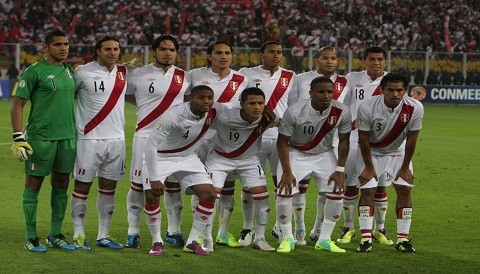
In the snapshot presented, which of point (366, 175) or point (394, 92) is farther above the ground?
point (394, 92)

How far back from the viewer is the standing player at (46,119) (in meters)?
9.70

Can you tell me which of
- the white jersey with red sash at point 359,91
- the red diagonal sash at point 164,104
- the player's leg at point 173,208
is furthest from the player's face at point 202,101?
the white jersey with red sash at point 359,91

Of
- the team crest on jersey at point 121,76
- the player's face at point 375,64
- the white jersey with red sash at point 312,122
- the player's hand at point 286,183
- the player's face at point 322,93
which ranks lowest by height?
the player's hand at point 286,183

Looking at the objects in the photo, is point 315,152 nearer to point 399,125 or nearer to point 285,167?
point 285,167

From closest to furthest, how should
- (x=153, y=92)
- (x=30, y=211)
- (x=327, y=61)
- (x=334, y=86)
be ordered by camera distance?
(x=30, y=211) → (x=153, y=92) → (x=327, y=61) → (x=334, y=86)

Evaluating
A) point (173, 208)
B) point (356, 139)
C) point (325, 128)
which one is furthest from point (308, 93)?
point (173, 208)

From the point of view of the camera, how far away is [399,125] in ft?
33.9

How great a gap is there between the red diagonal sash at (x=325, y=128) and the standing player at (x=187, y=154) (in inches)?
40.6

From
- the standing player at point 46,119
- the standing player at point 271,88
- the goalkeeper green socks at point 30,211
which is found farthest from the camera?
the standing player at point 271,88

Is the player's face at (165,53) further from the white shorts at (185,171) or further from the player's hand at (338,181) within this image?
the player's hand at (338,181)

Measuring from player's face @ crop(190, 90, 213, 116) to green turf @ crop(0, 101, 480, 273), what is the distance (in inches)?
57.4

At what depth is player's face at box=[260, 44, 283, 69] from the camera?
10922 mm

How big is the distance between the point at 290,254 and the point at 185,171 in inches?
53.2

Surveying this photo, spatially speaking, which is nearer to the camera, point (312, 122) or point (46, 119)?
point (46, 119)
